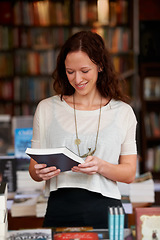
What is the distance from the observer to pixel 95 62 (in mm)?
1471

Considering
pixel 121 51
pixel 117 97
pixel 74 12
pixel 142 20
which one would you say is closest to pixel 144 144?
pixel 121 51

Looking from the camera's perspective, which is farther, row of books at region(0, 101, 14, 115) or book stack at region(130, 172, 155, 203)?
row of books at region(0, 101, 14, 115)

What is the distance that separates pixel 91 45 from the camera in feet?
4.82

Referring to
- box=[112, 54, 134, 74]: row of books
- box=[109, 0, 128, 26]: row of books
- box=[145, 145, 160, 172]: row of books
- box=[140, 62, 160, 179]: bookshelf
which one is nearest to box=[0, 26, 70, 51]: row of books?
box=[109, 0, 128, 26]: row of books

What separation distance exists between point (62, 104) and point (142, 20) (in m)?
3.15

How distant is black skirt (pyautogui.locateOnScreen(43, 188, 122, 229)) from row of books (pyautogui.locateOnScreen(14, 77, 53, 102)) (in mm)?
3348

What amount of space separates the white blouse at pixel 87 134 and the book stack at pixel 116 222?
267mm

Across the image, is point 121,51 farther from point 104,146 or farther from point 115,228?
point 115,228

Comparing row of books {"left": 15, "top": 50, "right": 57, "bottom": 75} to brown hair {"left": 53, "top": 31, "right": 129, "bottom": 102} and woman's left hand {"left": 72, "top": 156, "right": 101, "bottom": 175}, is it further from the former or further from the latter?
woman's left hand {"left": 72, "top": 156, "right": 101, "bottom": 175}

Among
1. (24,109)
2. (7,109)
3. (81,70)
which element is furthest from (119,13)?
(81,70)

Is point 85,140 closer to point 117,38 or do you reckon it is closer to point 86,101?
point 86,101

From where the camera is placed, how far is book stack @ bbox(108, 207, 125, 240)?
1163mm

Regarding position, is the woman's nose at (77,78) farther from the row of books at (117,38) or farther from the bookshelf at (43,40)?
the row of books at (117,38)

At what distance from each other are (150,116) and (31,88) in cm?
162
